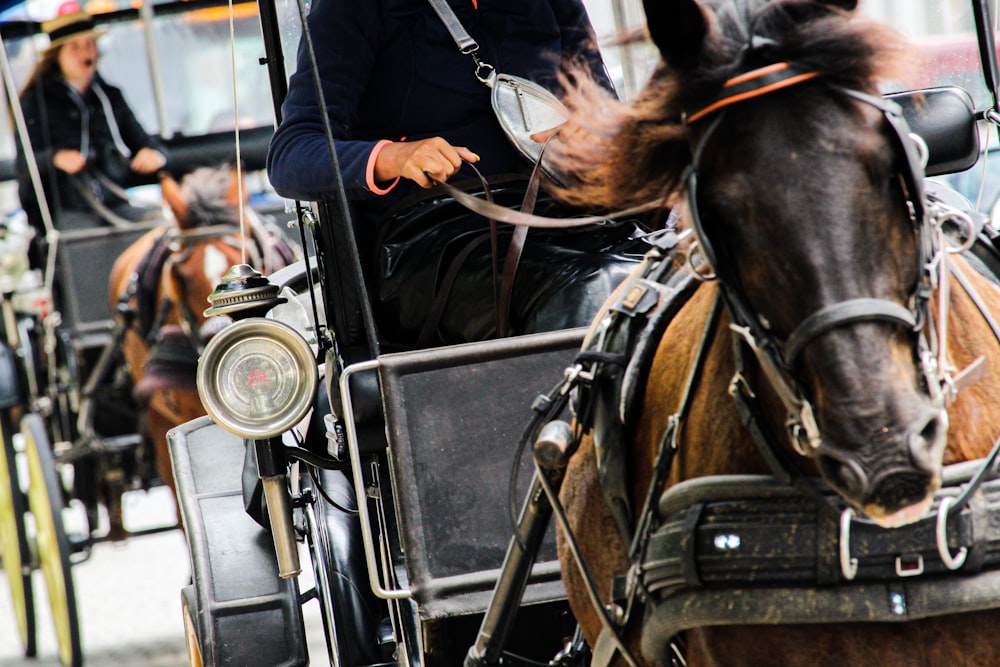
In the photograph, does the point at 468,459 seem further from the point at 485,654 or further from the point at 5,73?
the point at 5,73

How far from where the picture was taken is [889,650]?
137cm

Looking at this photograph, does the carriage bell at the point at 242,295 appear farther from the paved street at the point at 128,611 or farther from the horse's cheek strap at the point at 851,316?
the paved street at the point at 128,611

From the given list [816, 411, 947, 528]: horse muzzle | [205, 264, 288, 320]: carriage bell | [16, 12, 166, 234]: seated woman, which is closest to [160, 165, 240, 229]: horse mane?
[16, 12, 166, 234]: seated woman

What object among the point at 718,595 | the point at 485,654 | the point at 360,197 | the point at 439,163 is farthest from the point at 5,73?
the point at 718,595

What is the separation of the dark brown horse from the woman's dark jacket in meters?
5.28

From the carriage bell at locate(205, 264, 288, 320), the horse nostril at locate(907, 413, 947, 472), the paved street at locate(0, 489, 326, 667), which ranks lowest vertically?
A: the paved street at locate(0, 489, 326, 667)

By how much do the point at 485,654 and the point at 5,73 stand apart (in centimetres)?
354

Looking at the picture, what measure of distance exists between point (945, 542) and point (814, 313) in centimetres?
30

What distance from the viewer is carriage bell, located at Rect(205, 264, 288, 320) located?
2.47 meters

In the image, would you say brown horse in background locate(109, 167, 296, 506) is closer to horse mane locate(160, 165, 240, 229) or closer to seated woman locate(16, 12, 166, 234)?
horse mane locate(160, 165, 240, 229)

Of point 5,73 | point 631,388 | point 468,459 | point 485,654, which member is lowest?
point 485,654

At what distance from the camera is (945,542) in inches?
52.5

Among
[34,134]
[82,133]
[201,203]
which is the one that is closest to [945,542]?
[201,203]

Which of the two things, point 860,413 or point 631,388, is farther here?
point 631,388
